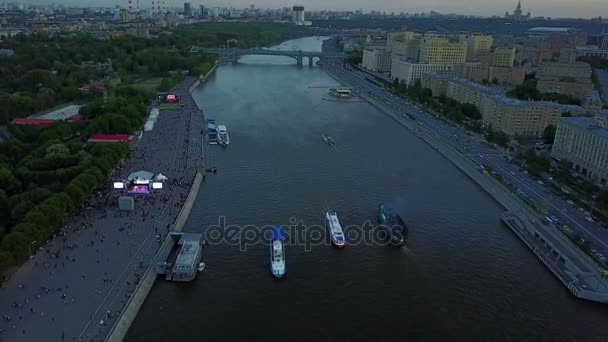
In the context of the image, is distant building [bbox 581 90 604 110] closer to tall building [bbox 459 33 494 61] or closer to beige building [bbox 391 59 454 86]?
beige building [bbox 391 59 454 86]

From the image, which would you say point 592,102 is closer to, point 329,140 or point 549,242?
point 329,140

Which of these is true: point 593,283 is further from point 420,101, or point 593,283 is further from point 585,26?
point 585,26

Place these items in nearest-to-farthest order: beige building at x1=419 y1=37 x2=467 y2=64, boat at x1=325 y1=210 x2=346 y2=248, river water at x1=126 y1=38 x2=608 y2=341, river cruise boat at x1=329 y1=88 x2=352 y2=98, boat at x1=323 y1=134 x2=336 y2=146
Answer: river water at x1=126 y1=38 x2=608 y2=341 < boat at x1=325 y1=210 x2=346 y2=248 < boat at x1=323 y1=134 x2=336 y2=146 < river cruise boat at x1=329 y1=88 x2=352 y2=98 < beige building at x1=419 y1=37 x2=467 y2=64

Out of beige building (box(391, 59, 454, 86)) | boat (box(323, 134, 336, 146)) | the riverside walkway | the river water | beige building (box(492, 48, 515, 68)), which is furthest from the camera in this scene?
beige building (box(492, 48, 515, 68))

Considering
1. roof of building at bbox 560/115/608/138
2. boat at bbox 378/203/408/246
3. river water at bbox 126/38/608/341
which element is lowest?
river water at bbox 126/38/608/341

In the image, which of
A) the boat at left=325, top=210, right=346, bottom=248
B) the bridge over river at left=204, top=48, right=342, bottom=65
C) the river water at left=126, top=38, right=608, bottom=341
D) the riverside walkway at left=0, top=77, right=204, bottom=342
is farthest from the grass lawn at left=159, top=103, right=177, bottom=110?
the bridge over river at left=204, top=48, right=342, bottom=65

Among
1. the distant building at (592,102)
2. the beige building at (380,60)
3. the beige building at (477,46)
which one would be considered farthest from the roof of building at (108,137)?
the beige building at (477,46)

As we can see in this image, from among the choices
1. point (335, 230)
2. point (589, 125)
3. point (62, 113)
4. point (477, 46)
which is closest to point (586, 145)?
point (589, 125)

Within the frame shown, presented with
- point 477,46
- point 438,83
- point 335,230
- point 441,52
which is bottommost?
point 335,230
